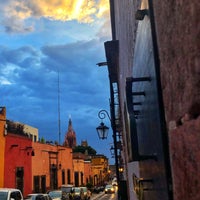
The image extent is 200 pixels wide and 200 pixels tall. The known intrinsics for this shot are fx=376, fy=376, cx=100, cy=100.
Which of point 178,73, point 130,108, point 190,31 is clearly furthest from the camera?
point 130,108

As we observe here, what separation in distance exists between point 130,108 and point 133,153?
393 mm

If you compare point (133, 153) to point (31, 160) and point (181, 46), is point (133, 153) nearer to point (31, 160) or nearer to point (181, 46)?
point (181, 46)

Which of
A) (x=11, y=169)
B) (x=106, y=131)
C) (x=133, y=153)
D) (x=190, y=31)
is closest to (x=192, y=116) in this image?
(x=190, y=31)

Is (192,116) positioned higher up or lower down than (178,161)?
higher up

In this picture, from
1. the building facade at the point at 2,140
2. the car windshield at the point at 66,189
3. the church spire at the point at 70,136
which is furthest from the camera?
the church spire at the point at 70,136

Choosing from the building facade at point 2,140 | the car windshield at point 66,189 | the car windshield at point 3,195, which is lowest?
the car windshield at point 3,195

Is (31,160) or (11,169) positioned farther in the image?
(31,160)

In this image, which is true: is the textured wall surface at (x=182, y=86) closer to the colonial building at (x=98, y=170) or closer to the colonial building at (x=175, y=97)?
the colonial building at (x=175, y=97)

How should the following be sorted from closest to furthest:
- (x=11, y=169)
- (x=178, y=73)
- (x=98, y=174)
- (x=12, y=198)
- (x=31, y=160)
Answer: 1. (x=178, y=73)
2. (x=12, y=198)
3. (x=11, y=169)
4. (x=31, y=160)
5. (x=98, y=174)

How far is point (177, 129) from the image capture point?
198cm

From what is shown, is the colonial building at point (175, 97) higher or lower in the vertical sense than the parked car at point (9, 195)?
higher

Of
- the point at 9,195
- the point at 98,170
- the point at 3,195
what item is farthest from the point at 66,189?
the point at 98,170

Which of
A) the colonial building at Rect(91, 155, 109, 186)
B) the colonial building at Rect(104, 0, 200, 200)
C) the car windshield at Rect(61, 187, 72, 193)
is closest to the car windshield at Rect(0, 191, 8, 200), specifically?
the colonial building at Rect(104, 0, 200, 200)

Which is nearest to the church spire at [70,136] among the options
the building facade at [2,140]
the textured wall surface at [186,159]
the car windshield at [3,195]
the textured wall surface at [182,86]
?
the building facade at [2,140]
